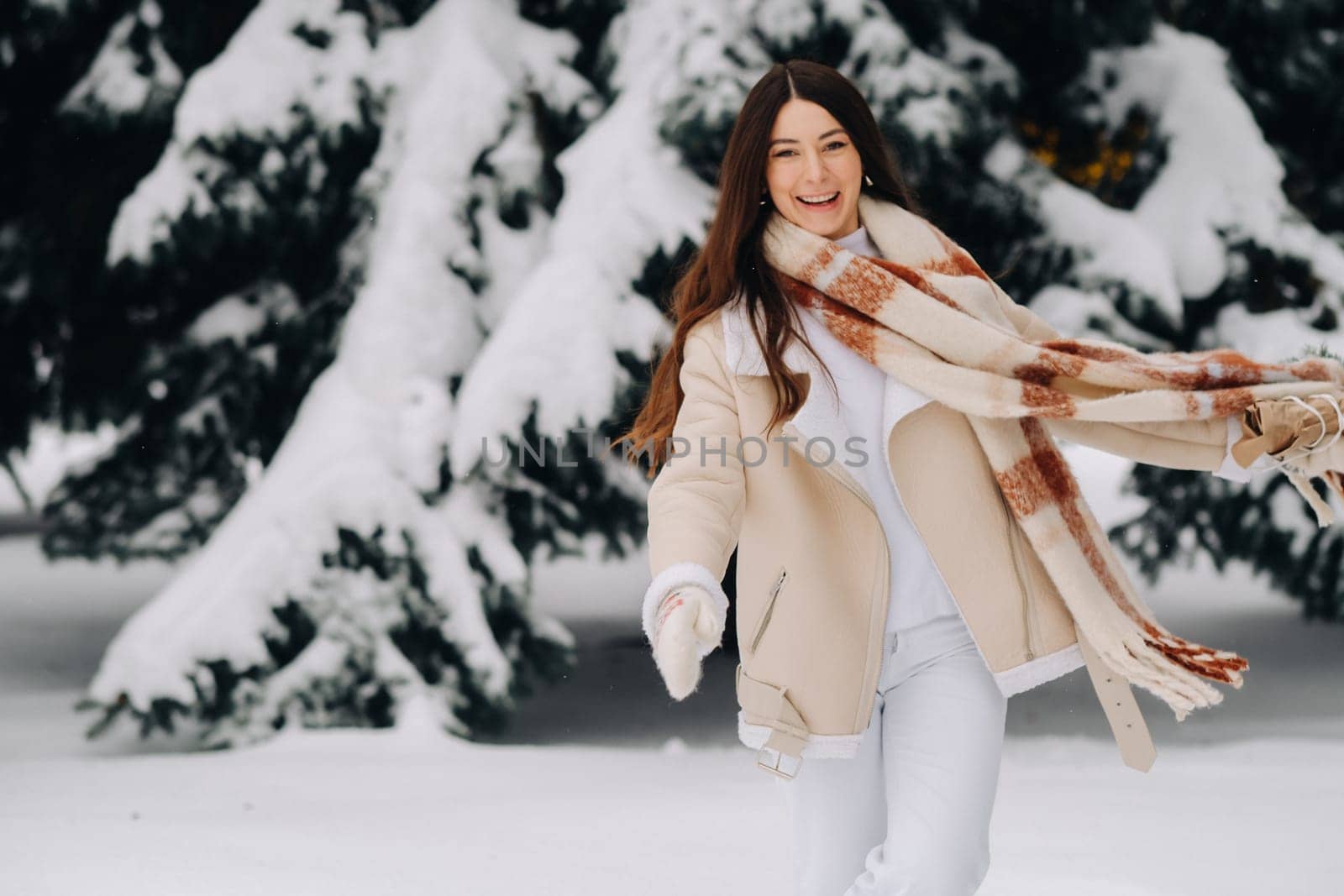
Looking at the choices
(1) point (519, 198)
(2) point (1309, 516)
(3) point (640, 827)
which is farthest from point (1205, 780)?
(1) point (519, 198)

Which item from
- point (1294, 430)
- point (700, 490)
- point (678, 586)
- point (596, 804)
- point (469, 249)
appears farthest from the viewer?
point (469, 249)

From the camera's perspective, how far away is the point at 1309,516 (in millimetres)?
7020

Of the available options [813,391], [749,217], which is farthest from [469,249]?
[813,391]

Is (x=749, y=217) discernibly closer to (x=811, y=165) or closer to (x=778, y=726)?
(x=811, y=165)

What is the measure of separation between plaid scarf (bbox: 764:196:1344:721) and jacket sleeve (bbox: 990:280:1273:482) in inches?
1.3

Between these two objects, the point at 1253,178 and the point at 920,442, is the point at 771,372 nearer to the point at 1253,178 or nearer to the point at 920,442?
the point at 920,442

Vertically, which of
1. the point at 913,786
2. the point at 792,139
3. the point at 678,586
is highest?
the point at 792,139

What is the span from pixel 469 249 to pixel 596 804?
2.41 meters

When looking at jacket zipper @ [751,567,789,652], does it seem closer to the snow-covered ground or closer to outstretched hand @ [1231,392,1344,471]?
outstretched hand @ [1231,392,1344,471]

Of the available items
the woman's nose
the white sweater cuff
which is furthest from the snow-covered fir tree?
the white sweater cuff

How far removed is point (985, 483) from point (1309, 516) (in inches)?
200

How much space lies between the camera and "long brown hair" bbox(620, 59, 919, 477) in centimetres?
263

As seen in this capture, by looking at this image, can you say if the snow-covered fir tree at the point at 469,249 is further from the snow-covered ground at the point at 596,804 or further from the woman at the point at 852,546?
the woman at the point at 852,546

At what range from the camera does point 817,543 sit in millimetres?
2447
